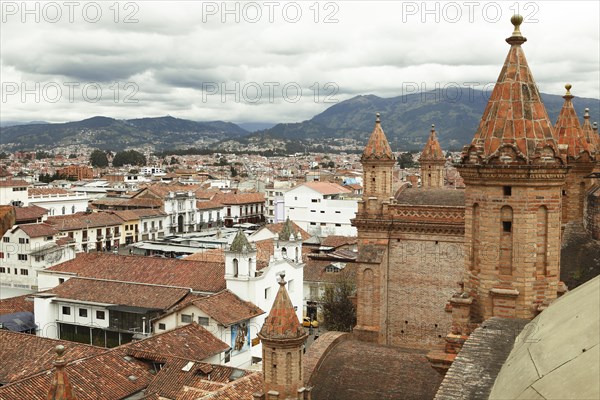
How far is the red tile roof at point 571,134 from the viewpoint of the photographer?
23062 mm

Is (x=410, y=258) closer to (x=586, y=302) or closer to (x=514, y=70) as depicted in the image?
(x=514, y=70)

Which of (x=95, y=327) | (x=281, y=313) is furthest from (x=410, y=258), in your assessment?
(x=95, y=327)

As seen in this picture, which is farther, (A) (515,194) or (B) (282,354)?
(B) (282,354)

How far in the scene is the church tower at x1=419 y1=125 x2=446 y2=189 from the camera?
34.9 m

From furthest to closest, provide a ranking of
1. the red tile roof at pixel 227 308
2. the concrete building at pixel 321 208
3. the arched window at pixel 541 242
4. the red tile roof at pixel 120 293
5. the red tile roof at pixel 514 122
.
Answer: the concrete building at pixel 321 208 → the red tile roof at pixel 120 293 → the red tile roof at pixel 227 308 → the arched window at pixel 541 242 → the red tile roof at pixel 514 122

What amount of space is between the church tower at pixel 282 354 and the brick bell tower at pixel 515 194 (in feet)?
22.2

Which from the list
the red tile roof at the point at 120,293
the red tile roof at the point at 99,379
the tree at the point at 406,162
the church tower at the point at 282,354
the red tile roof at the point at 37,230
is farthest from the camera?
the tree at the point at 406,162

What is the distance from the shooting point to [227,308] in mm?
36344

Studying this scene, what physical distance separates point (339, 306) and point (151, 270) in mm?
13176

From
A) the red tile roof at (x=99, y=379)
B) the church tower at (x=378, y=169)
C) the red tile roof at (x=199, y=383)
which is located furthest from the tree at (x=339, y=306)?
the red tile roof at (x=99, y=379)

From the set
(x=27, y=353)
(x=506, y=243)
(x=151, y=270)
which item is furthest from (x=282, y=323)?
(x=151, y=270)

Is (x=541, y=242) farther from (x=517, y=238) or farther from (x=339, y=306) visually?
(x=339, y=306)

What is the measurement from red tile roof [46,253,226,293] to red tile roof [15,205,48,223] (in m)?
25.8

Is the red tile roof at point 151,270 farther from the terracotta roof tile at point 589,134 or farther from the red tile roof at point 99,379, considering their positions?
the terracotta roof tile at point 589,134
